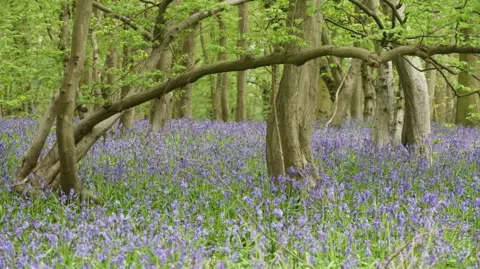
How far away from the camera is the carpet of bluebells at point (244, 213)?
13.6 ft

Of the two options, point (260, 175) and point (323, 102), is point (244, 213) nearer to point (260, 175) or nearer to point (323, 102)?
point (260, 175)

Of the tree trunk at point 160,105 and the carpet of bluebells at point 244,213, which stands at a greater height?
the tree trunk at point 160,105

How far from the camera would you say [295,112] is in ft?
22.2

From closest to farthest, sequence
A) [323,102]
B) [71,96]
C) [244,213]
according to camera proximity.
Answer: [244,213] → [71,96] → [323,102]

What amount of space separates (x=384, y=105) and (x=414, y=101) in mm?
1022

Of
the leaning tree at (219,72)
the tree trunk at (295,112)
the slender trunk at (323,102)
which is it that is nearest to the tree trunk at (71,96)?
the leaning tree at (219,72)

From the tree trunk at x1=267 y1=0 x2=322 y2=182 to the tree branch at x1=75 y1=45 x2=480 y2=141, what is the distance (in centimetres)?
58

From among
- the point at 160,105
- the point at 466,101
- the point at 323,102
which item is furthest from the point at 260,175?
the point at 323,102

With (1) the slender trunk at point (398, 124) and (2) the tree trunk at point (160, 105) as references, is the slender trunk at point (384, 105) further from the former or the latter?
(2) the tree trunk at point (160, 105)

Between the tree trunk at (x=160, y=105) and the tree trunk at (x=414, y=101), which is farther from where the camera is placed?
the tree trunk at (x=160, y=105)

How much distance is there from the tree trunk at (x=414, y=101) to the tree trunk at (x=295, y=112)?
10.4 ft

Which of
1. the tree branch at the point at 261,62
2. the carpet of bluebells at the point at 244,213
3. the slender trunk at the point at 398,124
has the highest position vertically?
the tree branch at the point at 261,62

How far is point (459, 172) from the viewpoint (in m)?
8.07

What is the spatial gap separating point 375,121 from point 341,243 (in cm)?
644
